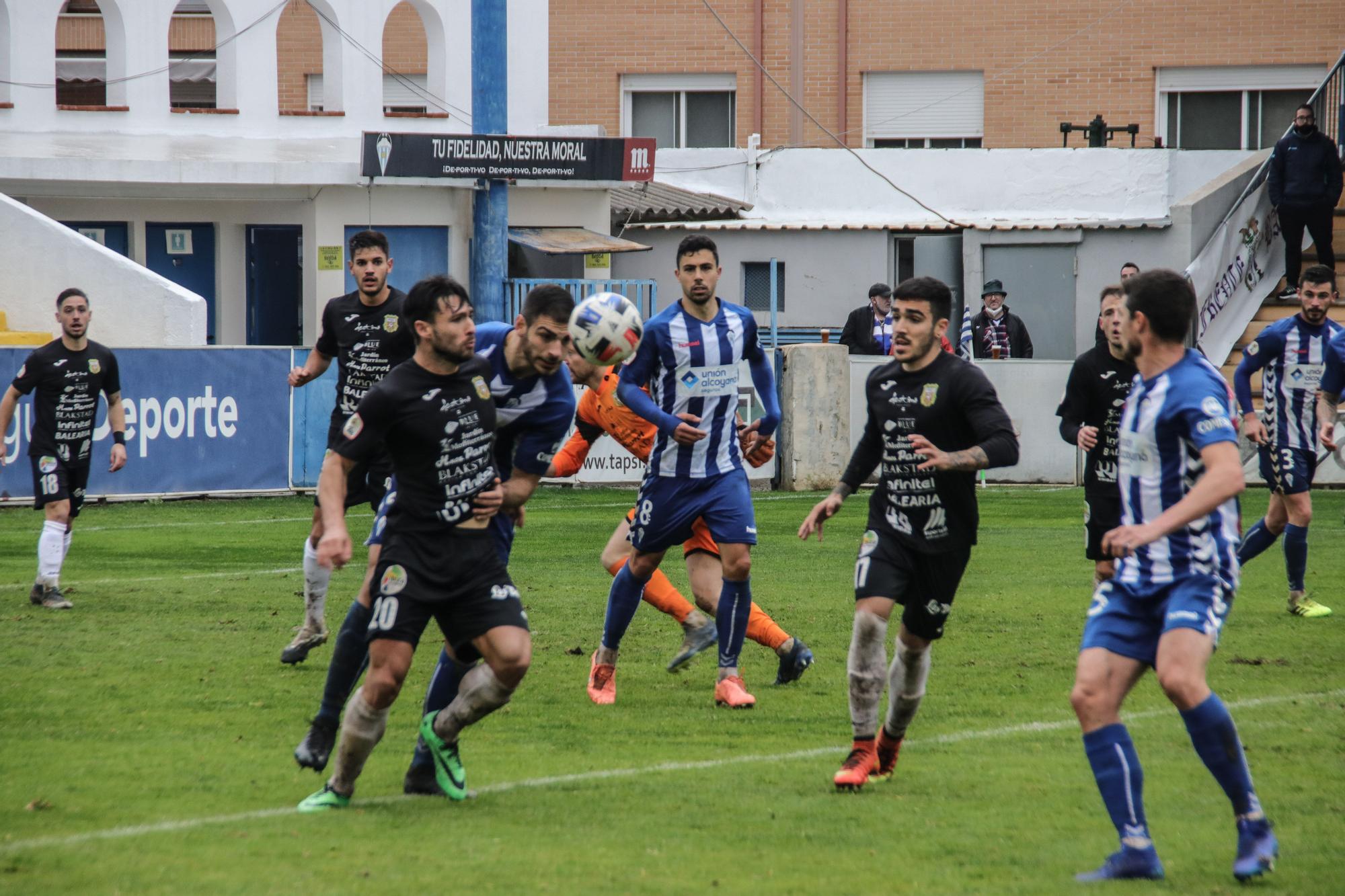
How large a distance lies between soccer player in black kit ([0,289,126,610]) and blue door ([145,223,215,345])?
14.4 meters

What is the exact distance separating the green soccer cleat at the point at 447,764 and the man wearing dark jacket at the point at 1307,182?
18.7 metres

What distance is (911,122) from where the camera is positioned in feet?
107

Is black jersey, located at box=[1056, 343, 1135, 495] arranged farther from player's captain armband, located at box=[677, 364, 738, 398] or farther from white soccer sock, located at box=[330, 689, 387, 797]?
white soccer sock, located at box=[330, 689, 387, 797]

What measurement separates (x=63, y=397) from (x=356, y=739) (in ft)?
21.8

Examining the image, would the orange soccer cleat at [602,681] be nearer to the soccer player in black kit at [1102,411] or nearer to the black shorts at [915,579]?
the black shorts at [915,579]

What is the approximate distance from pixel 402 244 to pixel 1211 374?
21516 mm

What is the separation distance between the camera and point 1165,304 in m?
5.30

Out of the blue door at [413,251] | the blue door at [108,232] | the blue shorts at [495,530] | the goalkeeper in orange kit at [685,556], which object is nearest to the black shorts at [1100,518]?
the goalkeeper in orange kit at [685,556]

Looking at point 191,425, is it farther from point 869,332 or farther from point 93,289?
point 869,332

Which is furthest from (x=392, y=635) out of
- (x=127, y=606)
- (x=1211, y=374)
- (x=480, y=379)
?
(x=127, y=606)

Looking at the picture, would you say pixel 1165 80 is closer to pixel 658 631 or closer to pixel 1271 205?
pixel 1271 205

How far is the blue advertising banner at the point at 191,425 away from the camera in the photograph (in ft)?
57.4

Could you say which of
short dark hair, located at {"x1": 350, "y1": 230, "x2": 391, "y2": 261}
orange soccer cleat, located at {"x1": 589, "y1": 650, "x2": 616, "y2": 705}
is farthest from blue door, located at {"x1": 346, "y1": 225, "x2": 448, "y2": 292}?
orange soccer cleat, located at {"x1": 589, "y1": 650, "x2": 616, "y2": 705}

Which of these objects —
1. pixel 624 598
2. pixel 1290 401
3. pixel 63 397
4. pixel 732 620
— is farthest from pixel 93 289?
pixel 732 620
